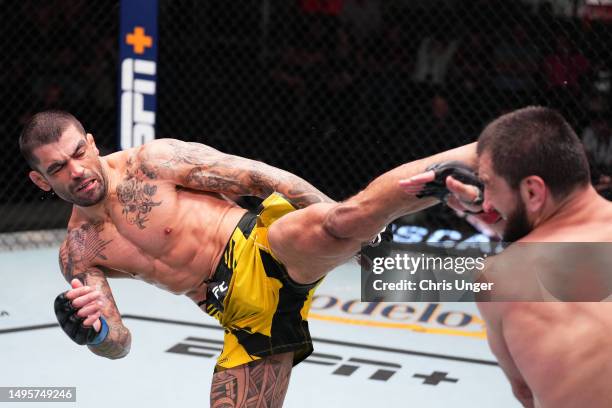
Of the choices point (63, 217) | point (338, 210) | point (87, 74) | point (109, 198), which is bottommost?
point (63, 217)

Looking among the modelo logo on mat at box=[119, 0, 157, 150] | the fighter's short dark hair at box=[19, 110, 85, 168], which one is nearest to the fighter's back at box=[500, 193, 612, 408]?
the fighter's short dark hair at box=[19, 110, 85, 168]

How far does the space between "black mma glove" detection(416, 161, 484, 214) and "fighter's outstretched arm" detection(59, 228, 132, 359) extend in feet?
3.23

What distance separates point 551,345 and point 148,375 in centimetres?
234

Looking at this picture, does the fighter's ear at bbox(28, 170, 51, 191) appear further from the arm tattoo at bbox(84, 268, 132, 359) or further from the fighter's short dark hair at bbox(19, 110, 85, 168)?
the arm tattoo at bbox(84, 268, 132, 359)

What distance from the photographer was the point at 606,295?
1.55 metres

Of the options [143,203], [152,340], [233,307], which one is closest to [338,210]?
[233,307]

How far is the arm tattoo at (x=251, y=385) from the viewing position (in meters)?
2.46

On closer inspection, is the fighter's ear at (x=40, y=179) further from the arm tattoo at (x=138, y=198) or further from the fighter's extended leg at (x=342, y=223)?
the fighter's extended leg at (x=342, y=223)

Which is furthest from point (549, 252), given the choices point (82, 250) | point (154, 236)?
point (82, 250)

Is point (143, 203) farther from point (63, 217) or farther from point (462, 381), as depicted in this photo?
point (63, 217)

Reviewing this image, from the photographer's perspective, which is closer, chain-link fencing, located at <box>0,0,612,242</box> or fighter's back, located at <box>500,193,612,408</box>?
fighter's back, located at <box>500,193,612,408</box>

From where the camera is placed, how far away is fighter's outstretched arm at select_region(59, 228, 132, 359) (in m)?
2.47

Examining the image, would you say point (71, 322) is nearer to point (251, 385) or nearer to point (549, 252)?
point (251, 385)

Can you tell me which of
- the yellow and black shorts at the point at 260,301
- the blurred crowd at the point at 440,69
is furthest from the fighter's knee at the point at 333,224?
the blurred crowd at the point at 440,69
